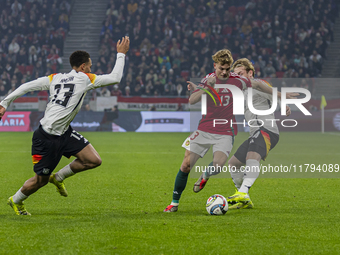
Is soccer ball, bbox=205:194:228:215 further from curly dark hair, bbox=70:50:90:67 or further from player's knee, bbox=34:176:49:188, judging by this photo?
curly dark hair, bbox=70:50:90:67

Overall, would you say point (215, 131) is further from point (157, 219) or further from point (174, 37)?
point (174, 37)

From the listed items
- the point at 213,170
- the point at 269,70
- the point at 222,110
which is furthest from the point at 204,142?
the point at 269,70

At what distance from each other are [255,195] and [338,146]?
10.1 m

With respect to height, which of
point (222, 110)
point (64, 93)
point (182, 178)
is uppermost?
point (64, 93)

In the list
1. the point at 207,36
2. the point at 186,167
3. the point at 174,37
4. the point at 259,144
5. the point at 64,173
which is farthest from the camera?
the point at 174,37

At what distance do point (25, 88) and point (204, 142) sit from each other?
2.28 m

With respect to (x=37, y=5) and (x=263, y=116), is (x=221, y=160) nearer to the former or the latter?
(x=263, y=116)

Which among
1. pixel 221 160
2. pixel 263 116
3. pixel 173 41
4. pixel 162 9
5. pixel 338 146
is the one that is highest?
pixel 162 9

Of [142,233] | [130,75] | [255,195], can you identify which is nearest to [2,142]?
[130,75]

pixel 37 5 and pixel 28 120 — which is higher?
pixel 37 5

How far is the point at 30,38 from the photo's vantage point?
95.2 ft

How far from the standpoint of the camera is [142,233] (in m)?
4.91

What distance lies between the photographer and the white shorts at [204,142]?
6.28 m

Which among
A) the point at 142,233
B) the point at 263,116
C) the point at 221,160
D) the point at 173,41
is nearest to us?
the point at 142,233
